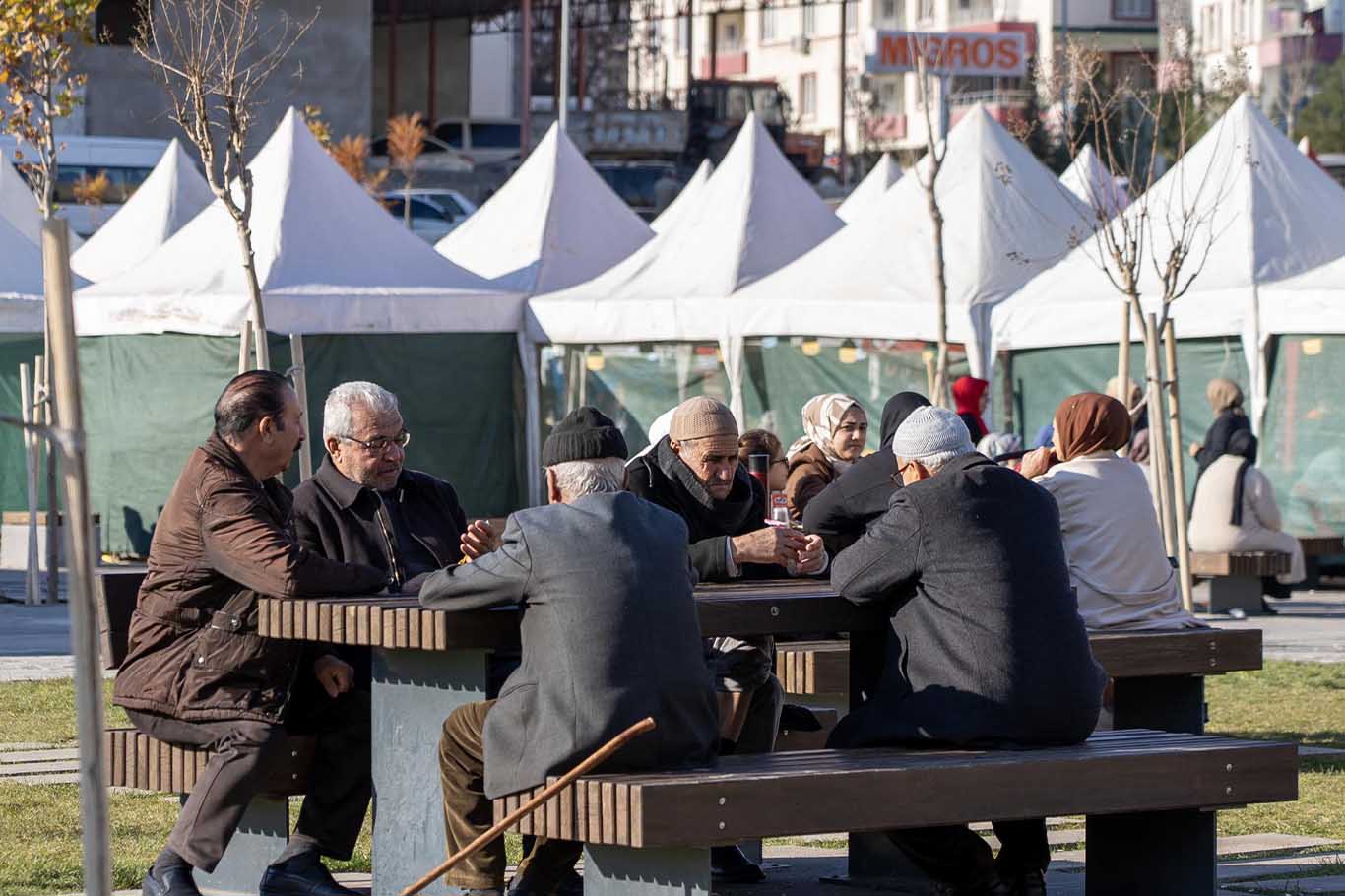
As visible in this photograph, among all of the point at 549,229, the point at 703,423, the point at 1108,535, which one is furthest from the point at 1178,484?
the point at 549,229

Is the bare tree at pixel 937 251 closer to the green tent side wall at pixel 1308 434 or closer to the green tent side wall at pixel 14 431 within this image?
the green tent side wall at pixel 1308 434

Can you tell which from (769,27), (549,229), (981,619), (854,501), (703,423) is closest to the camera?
(981,619)

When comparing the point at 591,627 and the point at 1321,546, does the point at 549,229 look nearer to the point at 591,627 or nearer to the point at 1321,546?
the point at 1321,546

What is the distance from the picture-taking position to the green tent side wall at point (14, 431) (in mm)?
20625

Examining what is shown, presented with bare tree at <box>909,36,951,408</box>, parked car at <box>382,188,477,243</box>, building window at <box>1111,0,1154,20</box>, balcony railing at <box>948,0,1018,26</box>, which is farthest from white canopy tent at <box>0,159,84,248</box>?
building window at <box>1111,0,1154,20</box>

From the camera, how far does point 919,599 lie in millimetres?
6230

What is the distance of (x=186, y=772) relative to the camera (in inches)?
261

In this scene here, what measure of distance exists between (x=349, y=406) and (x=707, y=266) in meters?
14.3

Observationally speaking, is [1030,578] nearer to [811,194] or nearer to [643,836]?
[643,836]

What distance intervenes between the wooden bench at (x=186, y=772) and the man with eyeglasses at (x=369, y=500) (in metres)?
0.57

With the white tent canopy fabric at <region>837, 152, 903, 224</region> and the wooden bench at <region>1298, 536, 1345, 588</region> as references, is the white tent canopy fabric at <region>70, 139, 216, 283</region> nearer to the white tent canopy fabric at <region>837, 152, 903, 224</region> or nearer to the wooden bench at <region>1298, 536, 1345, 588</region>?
the white tent canopy fabric at <region>837, 152, 903, 224</region>

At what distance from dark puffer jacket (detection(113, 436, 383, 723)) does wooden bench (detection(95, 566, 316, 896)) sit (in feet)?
0.45

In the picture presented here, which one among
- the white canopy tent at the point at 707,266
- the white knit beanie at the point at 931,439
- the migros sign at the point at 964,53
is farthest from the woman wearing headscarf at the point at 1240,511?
the migros sign at the point at 964,53

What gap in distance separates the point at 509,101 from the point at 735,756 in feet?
220
